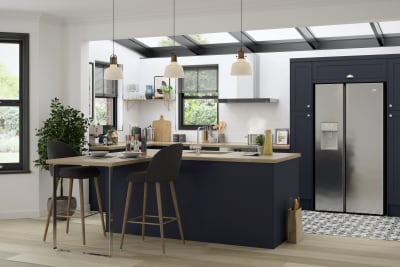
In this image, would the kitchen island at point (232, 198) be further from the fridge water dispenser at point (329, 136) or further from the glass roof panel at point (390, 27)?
the glass roof panel at point (390, 27)

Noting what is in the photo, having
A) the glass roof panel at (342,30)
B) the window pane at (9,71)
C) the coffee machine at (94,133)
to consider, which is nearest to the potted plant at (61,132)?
the window pane at (9,71)

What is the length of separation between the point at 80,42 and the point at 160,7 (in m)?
1.39

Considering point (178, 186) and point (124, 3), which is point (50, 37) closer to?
point (124, 3)

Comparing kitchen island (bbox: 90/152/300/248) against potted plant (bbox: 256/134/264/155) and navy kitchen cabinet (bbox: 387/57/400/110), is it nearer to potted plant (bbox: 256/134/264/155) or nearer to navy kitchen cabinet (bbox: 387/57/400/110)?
potted plant (bbox: 256/134/264/155)

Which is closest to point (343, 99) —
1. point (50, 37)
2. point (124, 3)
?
point (124, 3)

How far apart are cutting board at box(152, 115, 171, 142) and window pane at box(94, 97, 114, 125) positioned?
2.51 ft

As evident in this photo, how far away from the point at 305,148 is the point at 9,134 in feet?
12.9

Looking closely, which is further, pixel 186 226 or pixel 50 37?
pixel 50 37

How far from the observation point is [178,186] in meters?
5.73

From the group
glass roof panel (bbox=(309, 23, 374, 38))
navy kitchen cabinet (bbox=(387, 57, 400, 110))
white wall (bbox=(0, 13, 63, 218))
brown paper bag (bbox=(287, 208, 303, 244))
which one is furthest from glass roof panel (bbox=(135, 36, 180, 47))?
brown paper bag (bbox=(287, 208, 303, 244))

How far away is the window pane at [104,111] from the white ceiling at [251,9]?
1.94m

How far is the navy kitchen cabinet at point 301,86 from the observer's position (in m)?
7.70

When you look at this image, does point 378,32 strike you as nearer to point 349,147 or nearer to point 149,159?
point 349,147

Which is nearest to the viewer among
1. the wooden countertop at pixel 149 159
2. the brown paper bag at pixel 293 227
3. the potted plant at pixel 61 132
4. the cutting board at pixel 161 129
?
the wooden countertop at pixel 149 159
